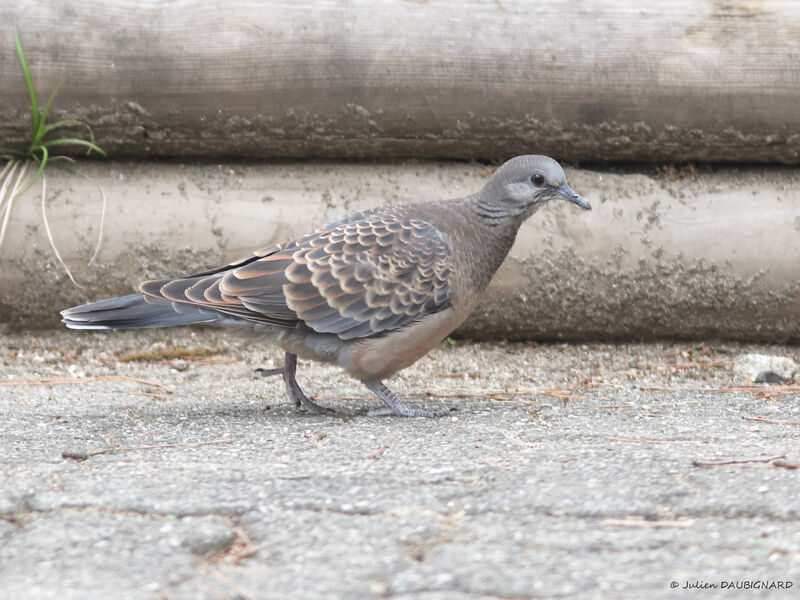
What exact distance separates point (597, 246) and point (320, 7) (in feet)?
5.53

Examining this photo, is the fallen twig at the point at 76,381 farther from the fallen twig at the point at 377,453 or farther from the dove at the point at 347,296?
the fallen twig at the point at 377,453

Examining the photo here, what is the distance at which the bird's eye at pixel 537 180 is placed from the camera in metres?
3.60

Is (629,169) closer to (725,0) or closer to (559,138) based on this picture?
(559,138)

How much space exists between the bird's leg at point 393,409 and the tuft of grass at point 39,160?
171 cm

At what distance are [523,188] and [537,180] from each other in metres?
0.06

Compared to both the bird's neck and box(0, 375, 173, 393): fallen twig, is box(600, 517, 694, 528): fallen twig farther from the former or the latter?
box(0, 375, 173, 393): fallen twig

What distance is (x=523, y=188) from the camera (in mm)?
3600

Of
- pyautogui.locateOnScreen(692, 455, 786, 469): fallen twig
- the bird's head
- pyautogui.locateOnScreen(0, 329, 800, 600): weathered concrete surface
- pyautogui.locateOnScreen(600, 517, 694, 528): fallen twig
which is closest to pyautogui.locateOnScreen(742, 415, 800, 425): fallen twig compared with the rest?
pyautogui.locateOnScreen(0, 329, 800, 600): weathered concrete surface

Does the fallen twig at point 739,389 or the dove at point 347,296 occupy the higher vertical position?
the dove at point 347,296

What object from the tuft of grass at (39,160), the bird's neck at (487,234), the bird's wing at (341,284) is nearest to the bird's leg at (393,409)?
the bird's wing at (341,284)

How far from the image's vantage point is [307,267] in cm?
337

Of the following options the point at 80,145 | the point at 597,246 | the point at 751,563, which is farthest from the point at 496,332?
the point at 751,563

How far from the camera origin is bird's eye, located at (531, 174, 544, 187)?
360cm

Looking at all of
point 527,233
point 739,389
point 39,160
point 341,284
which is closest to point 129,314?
point 341,284
